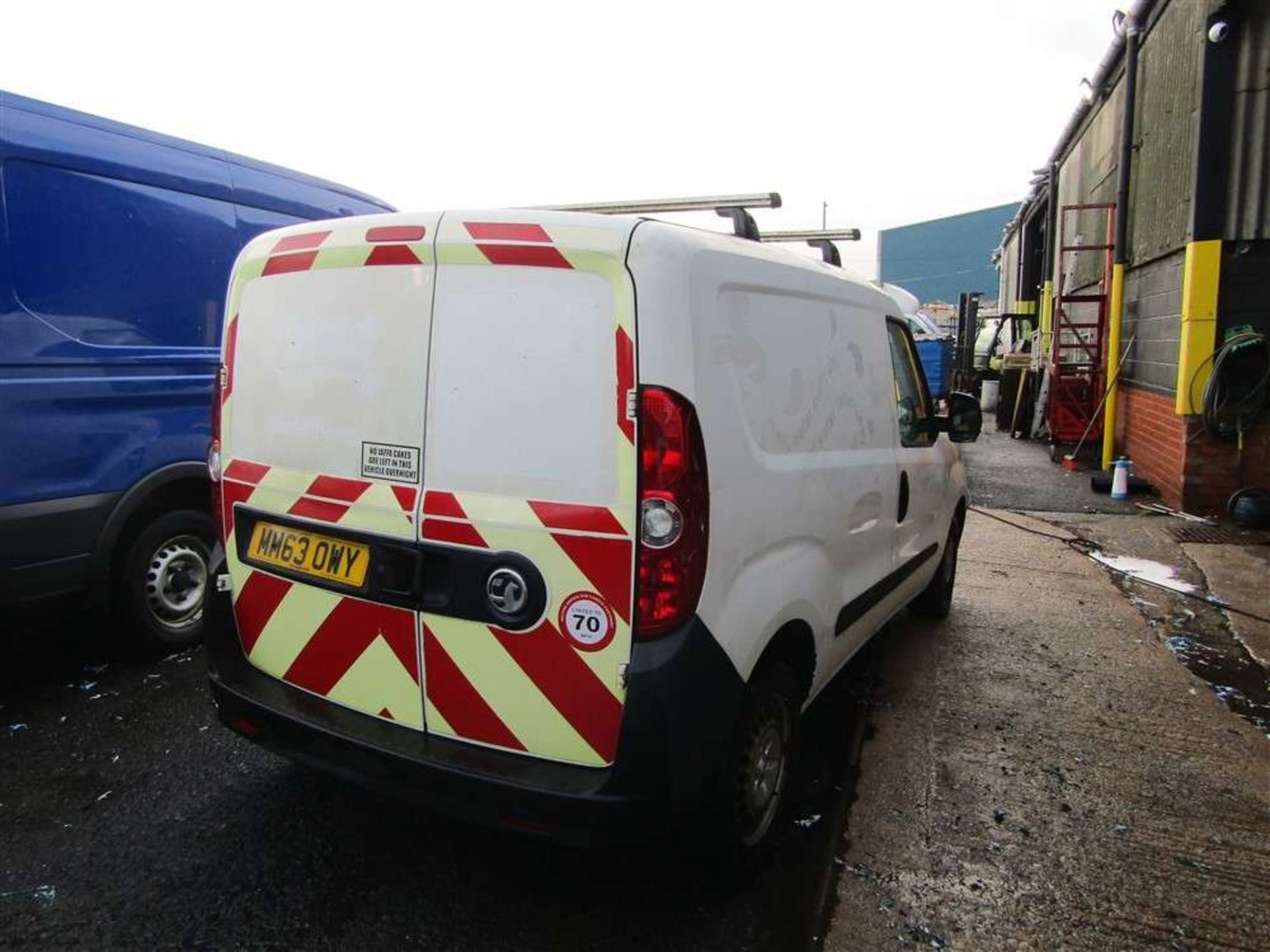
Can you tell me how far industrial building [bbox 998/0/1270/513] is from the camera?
7.28m

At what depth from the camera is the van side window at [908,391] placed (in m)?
3.78

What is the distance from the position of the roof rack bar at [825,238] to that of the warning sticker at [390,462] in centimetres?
191

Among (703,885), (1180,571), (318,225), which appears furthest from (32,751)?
(1180,571)

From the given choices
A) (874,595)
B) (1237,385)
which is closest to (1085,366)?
(1237,385)

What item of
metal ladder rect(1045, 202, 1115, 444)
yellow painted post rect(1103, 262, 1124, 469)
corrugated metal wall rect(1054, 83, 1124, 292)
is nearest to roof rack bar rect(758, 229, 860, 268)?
yellow painted post rect(1103, 262, 1124, 469)

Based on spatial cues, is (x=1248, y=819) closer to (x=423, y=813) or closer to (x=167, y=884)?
(x=423, y=813)

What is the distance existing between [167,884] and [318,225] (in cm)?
195

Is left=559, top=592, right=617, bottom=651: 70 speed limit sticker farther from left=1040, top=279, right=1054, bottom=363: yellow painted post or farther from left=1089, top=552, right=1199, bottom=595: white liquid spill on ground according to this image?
left=1040, top=279, right=1054, bottom=363: yellow painted post

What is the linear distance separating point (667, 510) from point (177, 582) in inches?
130

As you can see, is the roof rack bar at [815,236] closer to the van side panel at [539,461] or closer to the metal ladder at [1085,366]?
the van side panel at [539,461]

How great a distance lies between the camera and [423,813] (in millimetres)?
2898

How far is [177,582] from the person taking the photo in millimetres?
4348

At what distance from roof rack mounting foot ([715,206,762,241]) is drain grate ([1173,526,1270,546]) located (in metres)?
6.00

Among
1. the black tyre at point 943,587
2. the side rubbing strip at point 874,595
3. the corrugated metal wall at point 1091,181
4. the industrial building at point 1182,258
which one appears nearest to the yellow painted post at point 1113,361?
the industrial building at point 1182,258
